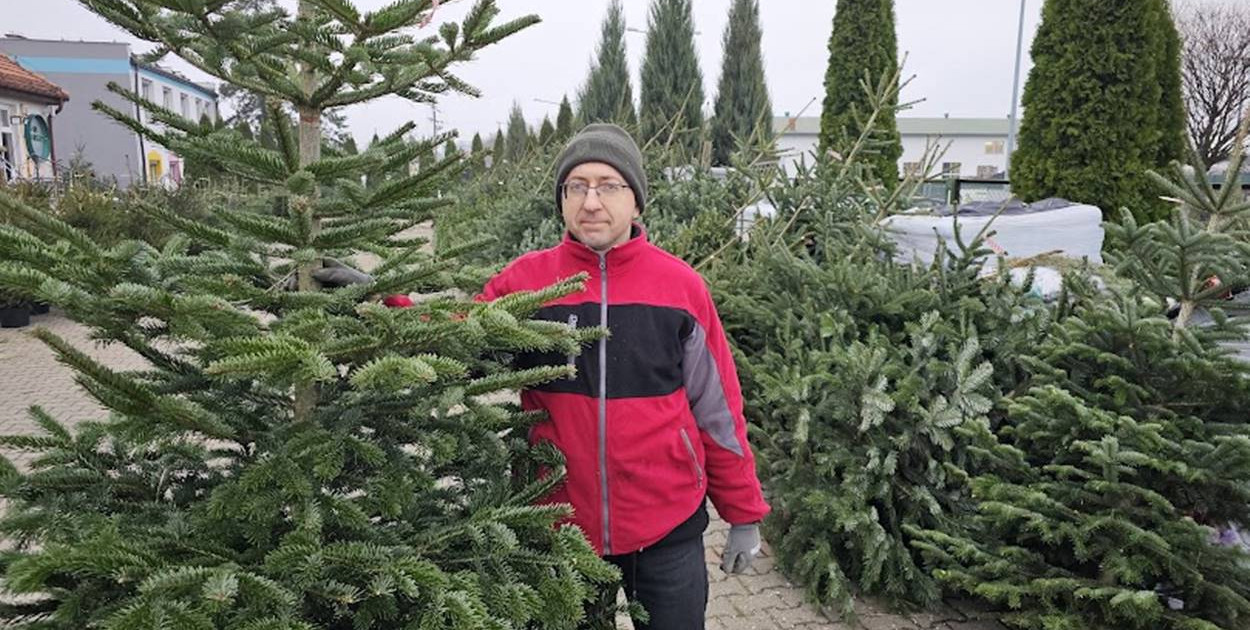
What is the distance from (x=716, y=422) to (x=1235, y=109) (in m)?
26.8

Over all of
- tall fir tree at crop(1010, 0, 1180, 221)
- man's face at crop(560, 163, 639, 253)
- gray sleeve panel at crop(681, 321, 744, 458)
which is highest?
tall fir tree at crop(1010, 0, 1180, 221)

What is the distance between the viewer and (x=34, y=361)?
27.6 feet

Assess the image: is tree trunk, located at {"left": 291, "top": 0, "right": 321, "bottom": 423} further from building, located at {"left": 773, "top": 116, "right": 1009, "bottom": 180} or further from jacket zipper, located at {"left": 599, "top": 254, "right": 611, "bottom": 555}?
building, located at {"left": 773, "top": 116, "right": 1009, "bottom": 180}

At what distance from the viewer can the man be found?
2.08 meters

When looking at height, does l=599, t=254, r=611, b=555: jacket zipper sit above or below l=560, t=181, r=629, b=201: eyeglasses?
below

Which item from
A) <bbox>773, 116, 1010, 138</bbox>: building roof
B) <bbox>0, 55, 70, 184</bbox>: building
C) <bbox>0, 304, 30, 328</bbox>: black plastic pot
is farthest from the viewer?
<bbox>773, 116, 1010, 138</bbox>: building roof

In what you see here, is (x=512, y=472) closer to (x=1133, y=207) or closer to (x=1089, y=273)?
(x=1089, y=273)

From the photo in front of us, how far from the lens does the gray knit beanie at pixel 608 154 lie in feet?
6.85

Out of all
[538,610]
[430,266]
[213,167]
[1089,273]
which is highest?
[213,167]

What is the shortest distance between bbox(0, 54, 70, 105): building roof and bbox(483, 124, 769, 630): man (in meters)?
19.1

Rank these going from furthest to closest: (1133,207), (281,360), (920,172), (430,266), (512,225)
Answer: (512,225), (1133,207), (920,172), (430,266), (281,360)

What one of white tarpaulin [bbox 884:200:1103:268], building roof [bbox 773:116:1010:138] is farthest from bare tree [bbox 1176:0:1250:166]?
building roof [bbox 773:116:1010:138]

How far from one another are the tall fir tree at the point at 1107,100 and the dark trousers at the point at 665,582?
296 inches

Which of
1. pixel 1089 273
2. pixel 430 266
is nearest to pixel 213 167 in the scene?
pixel 430 266
